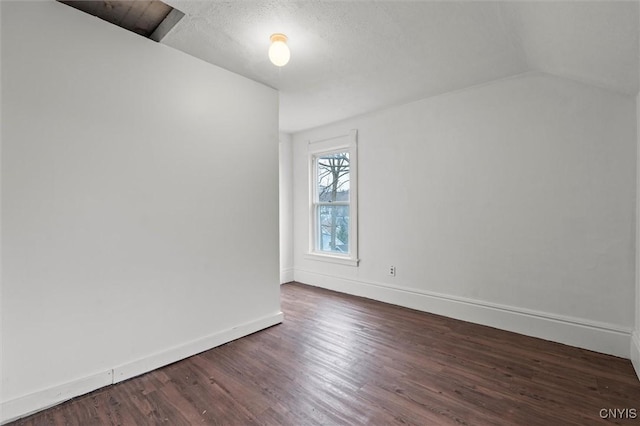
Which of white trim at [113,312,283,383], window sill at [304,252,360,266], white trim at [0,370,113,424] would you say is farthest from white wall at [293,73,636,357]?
white trim at [0,370,113,424]

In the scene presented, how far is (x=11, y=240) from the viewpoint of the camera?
66.1 inches

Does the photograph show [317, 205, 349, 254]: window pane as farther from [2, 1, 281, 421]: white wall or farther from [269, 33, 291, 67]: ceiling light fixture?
[269, 33, 291, 67]: ceiling light fixture

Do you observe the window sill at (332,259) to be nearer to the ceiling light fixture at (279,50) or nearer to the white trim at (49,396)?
the ceiling light fixture at (279,50)

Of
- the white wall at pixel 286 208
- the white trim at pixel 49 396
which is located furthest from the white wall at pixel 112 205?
the white wall at pixel 286 208

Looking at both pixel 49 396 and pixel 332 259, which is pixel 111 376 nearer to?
pixel 49 396

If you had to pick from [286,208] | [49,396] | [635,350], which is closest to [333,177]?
[286,208]

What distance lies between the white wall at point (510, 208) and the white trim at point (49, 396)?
112 inches

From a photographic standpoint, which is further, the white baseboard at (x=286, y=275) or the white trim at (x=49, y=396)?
the white baseboard at (x=286, y=275)

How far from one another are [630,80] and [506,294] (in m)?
1.90

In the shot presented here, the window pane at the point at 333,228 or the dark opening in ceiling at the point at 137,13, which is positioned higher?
the dark opening in ceiling at the point at 137,13

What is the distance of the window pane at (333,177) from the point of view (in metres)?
4.30

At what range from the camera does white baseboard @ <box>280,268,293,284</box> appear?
4683 millimetres

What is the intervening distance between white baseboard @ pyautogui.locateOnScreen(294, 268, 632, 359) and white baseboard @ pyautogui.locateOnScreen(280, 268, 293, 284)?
111 centimetres

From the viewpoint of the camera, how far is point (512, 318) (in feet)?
9.21
